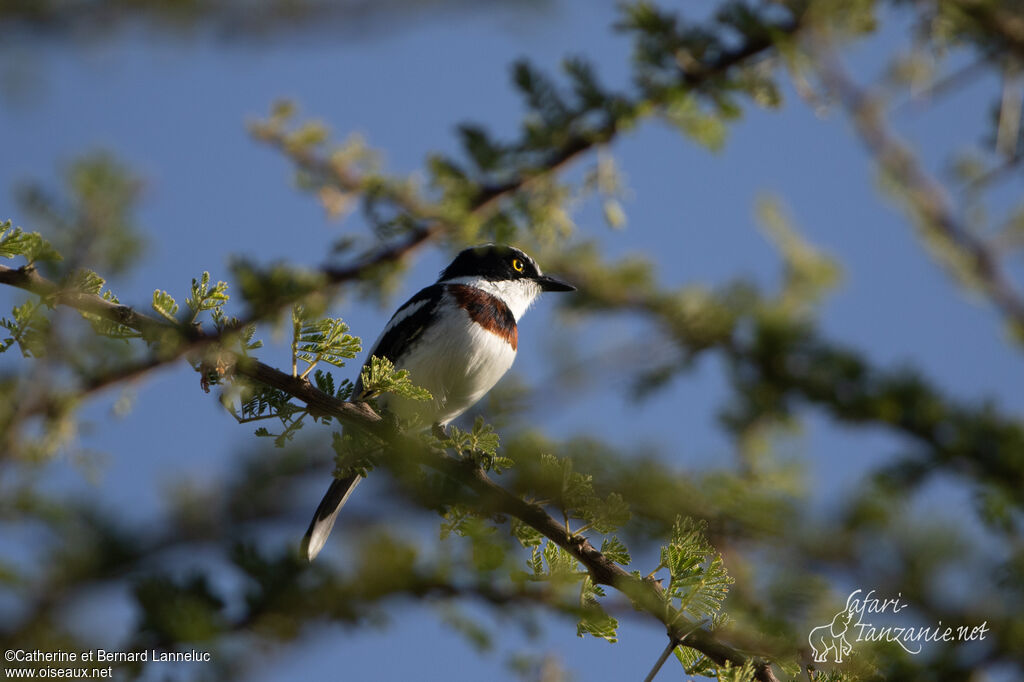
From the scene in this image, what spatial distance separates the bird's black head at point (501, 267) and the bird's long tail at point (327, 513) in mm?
1826

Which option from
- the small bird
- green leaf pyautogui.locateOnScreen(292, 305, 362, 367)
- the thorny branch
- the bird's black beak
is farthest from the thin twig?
the bird's black beak

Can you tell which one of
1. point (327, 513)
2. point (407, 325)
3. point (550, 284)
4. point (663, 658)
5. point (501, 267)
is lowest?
point (663, 658)

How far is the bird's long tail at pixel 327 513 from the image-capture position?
438 centimetres

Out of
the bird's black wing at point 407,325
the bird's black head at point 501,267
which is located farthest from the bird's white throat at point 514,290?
the bird's black wing at point 407,325

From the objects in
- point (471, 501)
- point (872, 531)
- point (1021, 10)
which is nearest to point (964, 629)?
point (872, 531)

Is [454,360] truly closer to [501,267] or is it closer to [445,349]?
[445,349]

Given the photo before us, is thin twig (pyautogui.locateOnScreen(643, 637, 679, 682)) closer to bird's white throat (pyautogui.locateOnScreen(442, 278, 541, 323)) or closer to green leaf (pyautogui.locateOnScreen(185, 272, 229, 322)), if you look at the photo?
green leaf (pyautogui.locateOnScreen(185, 272, 229, 322))

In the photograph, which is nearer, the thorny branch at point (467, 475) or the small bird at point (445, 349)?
the thorny branch at point (467, 475)

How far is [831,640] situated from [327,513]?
257cm

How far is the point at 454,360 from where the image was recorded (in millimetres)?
4766

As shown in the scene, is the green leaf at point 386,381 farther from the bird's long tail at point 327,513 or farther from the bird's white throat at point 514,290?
the bird's white throat at point 514,290

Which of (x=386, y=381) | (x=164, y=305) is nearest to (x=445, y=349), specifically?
(x=386, y=381)

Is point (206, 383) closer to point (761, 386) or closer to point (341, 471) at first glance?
point (341, 471)

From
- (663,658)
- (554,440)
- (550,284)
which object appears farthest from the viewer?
(550,284)
